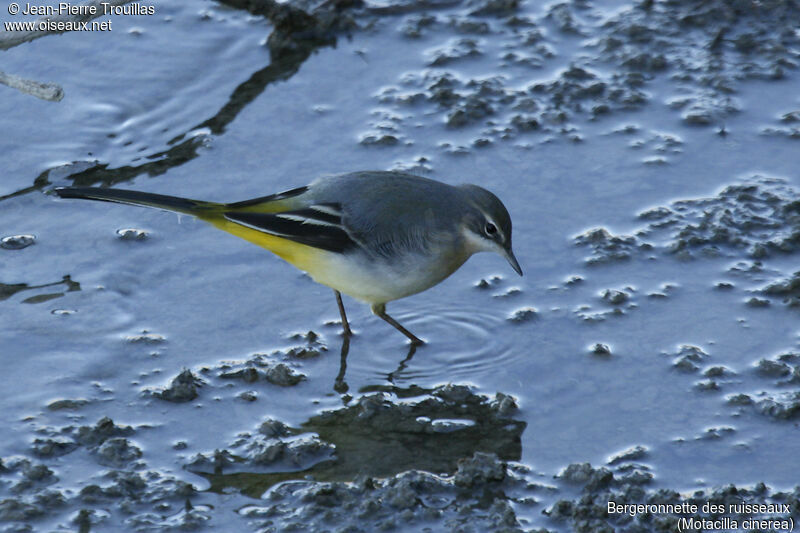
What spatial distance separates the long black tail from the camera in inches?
274

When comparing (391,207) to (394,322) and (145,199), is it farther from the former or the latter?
(145,199)

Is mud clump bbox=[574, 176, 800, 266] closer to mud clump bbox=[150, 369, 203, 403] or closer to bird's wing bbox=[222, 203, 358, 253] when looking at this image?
bird's wing bbox=[222, 203, 358, 253]

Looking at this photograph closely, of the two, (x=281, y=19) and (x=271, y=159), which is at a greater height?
(x=281, y=19)

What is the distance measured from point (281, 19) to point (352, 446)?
4956 mm

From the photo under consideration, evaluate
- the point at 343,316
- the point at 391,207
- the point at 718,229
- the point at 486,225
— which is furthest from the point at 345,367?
the point at 718,229

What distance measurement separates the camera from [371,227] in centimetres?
682

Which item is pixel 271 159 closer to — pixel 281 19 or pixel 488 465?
pixel 281 19

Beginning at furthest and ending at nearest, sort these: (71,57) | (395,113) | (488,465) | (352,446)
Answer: (71,57)
(395,113)
(352,446)
(488,465)

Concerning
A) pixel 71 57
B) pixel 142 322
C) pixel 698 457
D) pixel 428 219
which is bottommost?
pixel 698 457

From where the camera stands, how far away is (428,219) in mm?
6828

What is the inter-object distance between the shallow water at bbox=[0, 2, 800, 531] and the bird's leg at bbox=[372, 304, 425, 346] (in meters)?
A: 0.12

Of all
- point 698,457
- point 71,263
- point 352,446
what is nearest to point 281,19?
point 71,263

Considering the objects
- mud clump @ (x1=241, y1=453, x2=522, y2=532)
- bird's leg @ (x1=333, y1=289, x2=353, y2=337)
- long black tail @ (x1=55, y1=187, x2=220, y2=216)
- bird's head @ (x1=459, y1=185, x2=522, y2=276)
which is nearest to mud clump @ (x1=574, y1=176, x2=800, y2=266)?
bird's head @ (x1=459, y1=185, x2=522, y2=276)

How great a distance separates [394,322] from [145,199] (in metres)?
1.64
